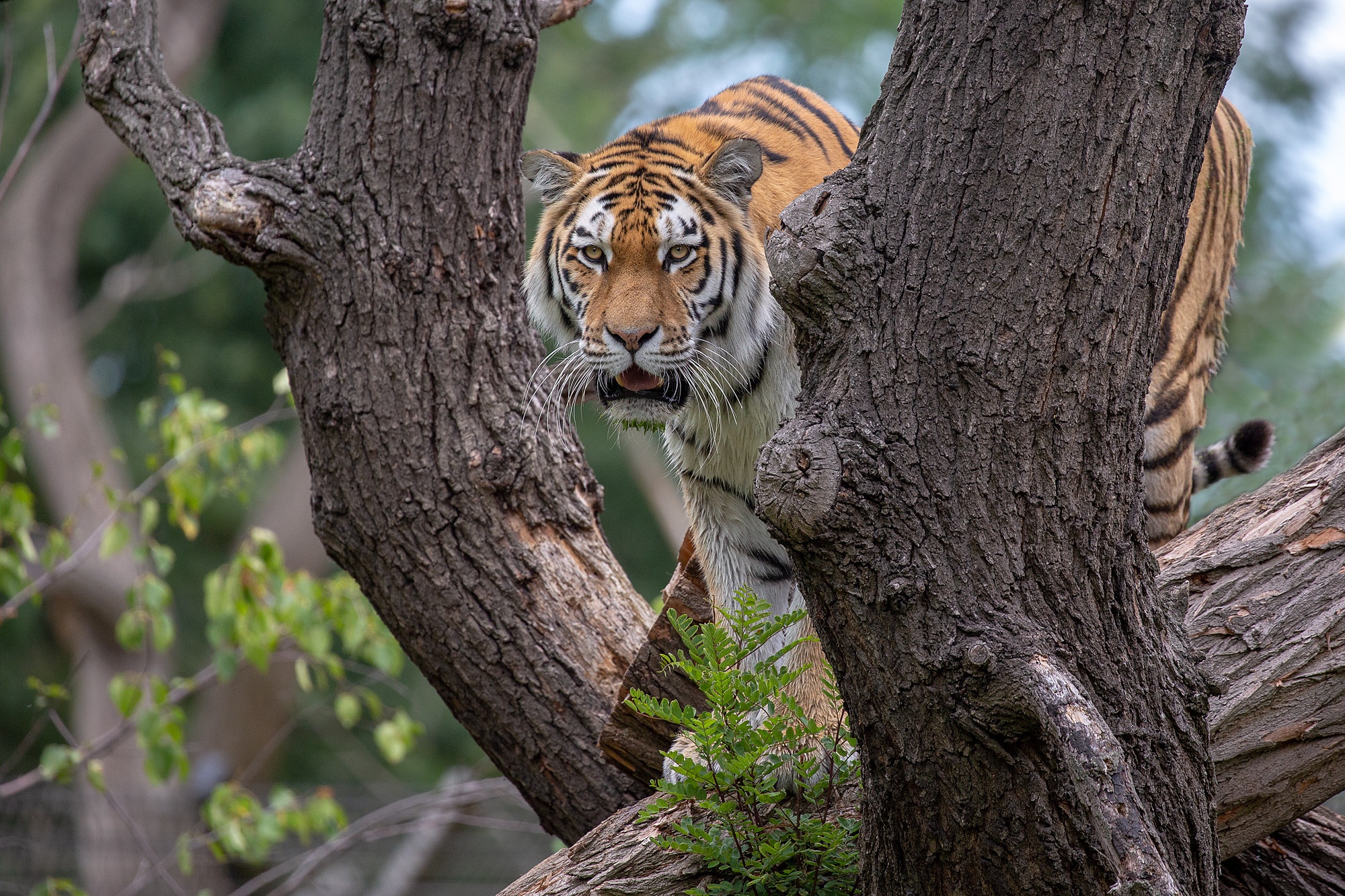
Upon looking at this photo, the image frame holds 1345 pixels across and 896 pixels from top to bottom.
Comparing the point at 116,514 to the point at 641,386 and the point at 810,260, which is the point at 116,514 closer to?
the point at 641,386

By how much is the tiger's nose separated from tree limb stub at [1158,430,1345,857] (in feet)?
4.45

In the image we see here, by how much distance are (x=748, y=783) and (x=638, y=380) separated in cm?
125

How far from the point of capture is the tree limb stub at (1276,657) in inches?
93.5

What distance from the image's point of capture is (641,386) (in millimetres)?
3119

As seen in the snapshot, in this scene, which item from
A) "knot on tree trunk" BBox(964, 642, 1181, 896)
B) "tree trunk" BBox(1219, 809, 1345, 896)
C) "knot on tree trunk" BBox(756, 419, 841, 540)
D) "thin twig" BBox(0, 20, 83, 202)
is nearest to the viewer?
"knot on tree trunk" BBox(964, 642, 1181, 896)

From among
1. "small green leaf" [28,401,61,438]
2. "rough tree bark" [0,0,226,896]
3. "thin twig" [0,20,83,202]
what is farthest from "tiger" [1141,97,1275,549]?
"rough tree bark" [0,0,226,896]

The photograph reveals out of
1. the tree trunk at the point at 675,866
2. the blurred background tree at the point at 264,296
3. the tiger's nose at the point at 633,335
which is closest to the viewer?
the tree trunk at the point at 675,866

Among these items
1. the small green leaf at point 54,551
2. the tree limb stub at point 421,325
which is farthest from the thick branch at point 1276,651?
the small green leaf at point 54,551

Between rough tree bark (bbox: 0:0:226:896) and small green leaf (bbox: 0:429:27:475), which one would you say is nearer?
small green leaf (bbox: 0:429:27:475)

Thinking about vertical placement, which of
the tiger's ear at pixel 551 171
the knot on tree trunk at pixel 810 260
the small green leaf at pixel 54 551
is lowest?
the knot on tree trunk at pixel 810 260

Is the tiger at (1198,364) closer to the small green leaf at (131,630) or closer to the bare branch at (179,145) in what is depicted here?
the bare branch at (179,145)

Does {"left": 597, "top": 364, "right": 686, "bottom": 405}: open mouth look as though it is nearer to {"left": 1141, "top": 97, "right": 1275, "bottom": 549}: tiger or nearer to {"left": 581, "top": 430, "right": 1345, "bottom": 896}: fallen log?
{"left": 581, "top": 430, "right": 1345, "bottom": 896}: fallen log

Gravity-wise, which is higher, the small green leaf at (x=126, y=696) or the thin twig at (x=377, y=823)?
the small green leaf at (x=126, y=696)

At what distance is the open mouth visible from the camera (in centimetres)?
311
